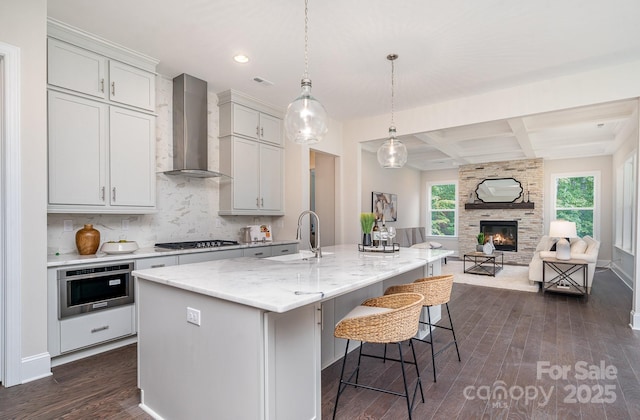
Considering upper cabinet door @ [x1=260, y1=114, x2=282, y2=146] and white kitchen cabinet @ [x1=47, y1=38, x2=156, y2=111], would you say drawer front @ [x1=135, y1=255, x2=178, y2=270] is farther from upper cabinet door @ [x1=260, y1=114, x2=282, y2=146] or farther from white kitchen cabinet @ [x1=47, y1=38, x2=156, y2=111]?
upper cabinet door @ [x1=260, y1=114, x2=282, y2=146]

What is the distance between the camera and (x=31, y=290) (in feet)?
7.89

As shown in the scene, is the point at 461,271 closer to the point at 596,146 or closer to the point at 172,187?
the point at 596,146

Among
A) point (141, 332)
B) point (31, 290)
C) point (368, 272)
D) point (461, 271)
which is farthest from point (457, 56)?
point (461, 271)

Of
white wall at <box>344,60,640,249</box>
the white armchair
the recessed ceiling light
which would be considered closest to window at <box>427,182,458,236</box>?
the white armchair

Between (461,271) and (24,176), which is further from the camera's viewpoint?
(461,271)

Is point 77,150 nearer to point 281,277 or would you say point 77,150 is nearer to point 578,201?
point 281,277

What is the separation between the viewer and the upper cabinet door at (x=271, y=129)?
4719 mm

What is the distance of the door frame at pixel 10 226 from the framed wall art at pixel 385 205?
6.03 meters

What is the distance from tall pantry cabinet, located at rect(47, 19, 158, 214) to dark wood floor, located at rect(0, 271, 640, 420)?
1386 millimetres

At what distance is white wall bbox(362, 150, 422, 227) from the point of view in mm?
7531

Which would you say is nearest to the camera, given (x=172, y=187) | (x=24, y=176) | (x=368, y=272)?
(x=368, y=272)

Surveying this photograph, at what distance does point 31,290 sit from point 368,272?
239cm

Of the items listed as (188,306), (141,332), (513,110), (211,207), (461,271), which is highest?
(513,110)

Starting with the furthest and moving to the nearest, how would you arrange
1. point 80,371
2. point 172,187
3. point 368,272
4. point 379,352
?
point 172,187, point 379,352, point 80,371, point 368,272
